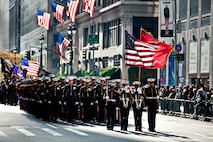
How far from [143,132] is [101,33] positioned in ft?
192

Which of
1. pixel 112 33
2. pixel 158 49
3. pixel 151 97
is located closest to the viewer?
pixel 151 97

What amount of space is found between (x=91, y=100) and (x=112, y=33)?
49.8 metres

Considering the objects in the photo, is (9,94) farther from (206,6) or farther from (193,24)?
(206,6)

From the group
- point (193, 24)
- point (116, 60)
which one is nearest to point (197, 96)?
point (193, 24)

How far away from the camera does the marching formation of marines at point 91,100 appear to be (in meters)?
22.7

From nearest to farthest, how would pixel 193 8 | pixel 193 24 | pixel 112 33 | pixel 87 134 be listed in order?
pixel 87 134 → pixel 193 24 → pixel 193 8 → pixel 112 33

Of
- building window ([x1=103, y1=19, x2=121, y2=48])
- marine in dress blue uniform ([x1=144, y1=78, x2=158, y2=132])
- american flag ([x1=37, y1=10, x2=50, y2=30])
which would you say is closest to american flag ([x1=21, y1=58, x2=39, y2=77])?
marine in dress blue uniform ([x1=144, y1=78, x2=158, y2=132])

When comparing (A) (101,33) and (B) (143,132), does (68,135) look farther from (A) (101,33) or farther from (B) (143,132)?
(A) (101,33)

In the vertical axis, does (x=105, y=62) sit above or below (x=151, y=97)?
above

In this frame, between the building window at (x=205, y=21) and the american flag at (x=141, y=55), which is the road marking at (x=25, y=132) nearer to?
the american flag at (x=141, y=55)

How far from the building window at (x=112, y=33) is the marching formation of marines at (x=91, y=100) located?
142ft

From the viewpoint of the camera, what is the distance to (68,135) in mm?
20562

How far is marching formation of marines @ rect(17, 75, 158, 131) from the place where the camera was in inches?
894

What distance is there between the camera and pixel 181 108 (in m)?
35.1
